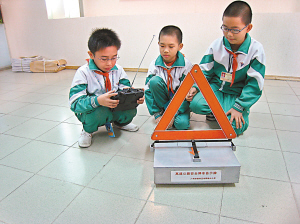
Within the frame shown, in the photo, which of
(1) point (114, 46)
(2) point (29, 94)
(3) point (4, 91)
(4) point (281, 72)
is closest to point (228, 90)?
(1) point (114, 46)

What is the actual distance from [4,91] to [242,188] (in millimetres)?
3056

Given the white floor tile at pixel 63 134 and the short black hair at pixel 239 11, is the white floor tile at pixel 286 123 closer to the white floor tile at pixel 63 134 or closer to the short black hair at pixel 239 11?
the short black hair at pixel 239 11

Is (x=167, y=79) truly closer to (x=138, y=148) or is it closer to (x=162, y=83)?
(x=162, y=83)

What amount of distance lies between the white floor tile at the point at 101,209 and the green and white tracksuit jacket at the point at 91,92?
1.86 feet

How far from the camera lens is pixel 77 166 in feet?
4.39

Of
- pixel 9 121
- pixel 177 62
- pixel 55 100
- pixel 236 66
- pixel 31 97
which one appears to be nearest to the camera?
pixel 236 66

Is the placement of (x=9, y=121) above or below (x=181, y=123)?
below

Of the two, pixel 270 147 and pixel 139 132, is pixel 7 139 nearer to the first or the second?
pixel 139 132

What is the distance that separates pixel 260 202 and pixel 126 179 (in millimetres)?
656

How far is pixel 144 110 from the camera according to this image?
2.24 meters

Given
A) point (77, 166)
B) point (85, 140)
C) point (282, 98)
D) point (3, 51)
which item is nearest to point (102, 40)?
point (85, 140)

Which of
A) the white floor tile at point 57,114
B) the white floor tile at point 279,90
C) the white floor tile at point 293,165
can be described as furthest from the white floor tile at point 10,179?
the white floor tile at point 279,90

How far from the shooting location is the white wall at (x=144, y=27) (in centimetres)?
306

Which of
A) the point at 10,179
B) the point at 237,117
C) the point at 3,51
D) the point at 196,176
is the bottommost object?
the point at 10,179
